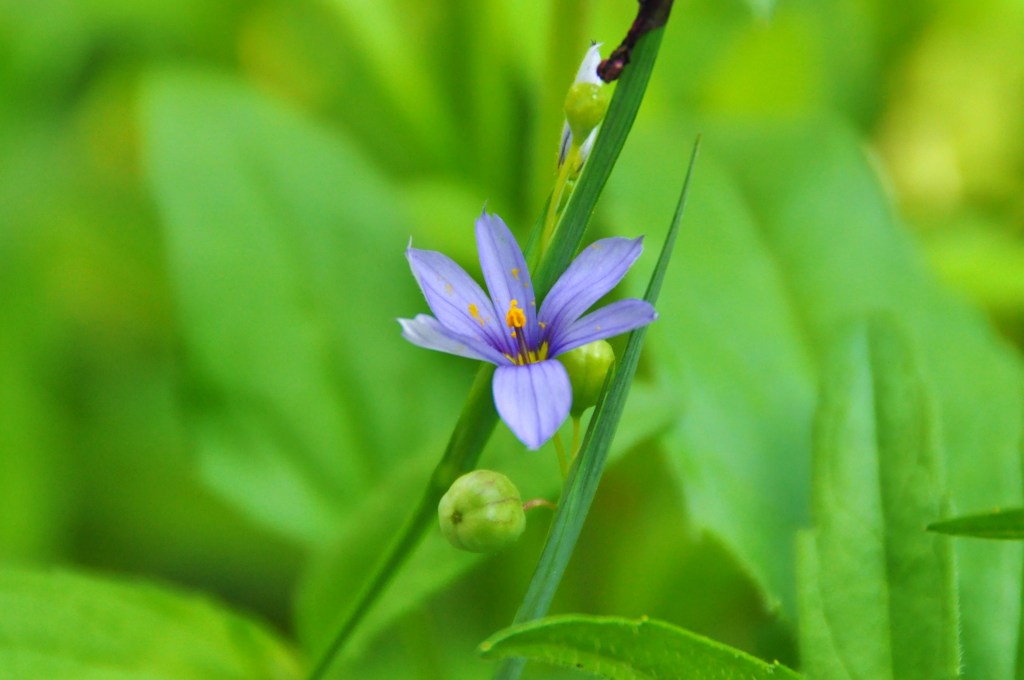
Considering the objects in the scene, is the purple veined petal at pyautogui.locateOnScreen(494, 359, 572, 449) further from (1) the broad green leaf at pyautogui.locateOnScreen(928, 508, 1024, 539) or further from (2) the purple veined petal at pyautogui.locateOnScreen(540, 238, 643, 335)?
(1) the broad green leaf at pyautogui.locateOnScreen(928, 508, 1024, 539)

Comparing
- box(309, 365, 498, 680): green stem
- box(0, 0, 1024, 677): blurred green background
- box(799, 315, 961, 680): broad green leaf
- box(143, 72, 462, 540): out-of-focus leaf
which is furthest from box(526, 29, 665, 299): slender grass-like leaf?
box(143, 72, 462, 540): out-of-focus leaf

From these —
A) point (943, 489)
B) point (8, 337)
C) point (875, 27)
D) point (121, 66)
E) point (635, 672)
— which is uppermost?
point (875, 27)

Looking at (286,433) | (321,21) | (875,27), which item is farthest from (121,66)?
(875,27)

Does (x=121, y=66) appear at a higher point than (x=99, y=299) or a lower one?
higher

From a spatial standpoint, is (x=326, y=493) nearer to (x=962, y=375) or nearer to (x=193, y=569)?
(x=193, y=569)

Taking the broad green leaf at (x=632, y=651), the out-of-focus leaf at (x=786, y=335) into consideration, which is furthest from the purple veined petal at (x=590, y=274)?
the out-of-focus leaf at (x=786, y=335)

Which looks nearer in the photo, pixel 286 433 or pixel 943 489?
pixel 943 489

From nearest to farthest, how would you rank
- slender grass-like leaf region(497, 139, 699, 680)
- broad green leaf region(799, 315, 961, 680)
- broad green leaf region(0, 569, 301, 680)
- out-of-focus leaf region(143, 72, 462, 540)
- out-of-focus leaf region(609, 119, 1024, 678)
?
slender grass-like leaf region(497, 139, 699, 680) → broad green leaf region(799, 315, 961, 680) → broad green leaf region(0, 569, 301, 680) → out-of-focus leaf region(609, 119, 1024, 678) → out-of-focus leaf region(143, 72, 462, 540)

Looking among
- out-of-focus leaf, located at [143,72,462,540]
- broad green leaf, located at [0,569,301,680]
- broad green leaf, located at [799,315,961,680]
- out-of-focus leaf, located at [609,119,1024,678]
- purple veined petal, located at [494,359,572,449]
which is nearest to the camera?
purple veined petal, located at [494,359,572,449]
